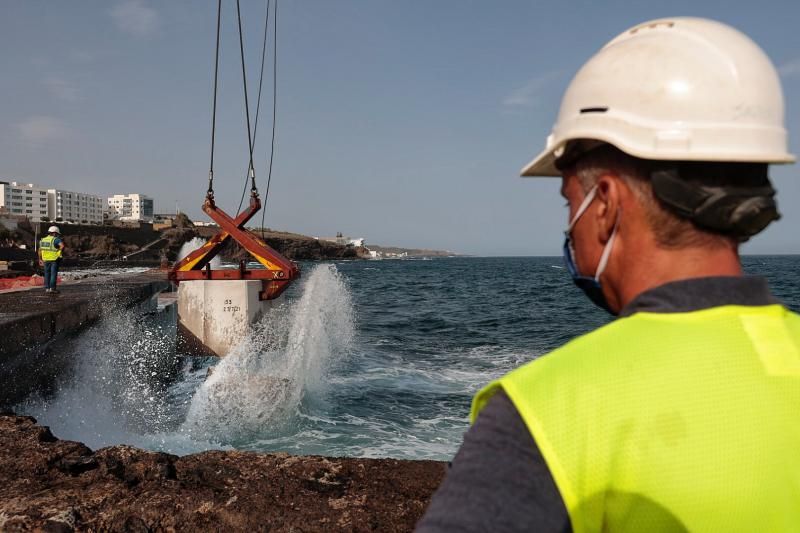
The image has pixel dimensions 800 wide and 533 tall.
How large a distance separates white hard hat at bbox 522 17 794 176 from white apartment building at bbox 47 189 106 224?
15953 cm

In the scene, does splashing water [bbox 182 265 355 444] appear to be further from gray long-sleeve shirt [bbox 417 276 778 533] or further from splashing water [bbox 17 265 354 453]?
gray long-sleeve shirt [bbox 417 276 778 533]

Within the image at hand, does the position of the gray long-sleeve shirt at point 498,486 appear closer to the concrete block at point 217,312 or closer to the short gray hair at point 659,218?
the short gray hair at point 659,218

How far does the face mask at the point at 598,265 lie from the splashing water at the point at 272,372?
6811 mm

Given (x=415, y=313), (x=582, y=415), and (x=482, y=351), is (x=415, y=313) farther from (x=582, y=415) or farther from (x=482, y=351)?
(x=582, y=415)

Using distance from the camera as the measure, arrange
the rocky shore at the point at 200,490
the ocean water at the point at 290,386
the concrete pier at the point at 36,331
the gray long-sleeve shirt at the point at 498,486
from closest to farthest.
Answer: the gray long-sleeve shirt at the point at 498,486, the rocky shore at the point at 200,490, the concrete pier at the point at 36,331, the ocean water at the point at 290,386

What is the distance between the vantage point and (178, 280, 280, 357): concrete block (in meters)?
10.3

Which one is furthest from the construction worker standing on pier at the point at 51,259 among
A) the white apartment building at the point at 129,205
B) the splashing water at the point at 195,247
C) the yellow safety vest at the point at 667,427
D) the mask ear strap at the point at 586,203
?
the white apartment building at the point at 129,205

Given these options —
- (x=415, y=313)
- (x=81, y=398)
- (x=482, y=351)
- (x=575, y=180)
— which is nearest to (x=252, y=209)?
(x=81, y=398)

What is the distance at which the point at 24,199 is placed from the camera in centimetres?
14400

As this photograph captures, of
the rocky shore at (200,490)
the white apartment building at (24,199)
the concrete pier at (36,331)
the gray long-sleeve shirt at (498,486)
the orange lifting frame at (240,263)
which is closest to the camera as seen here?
the gray long-sleeve shirt at (498,486)

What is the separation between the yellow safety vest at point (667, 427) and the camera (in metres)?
0.85

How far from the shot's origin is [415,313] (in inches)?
934

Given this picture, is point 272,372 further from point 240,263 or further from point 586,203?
point 586,203

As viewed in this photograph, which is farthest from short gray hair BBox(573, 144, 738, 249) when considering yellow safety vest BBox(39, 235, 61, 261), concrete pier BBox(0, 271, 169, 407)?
yellow safety vest BBox(39, 235, 61, 261)
